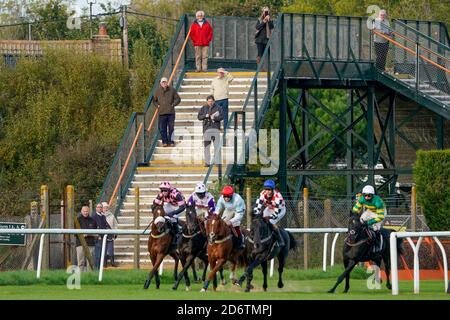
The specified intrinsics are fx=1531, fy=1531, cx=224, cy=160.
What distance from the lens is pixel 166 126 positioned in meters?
34.2

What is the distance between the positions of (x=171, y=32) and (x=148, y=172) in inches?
1309

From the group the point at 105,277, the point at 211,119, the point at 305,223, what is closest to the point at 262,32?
the point at 211,119

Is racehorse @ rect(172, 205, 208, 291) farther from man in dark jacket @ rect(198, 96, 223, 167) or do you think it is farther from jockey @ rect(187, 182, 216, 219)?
man in dark jacket @ rect(198, 96, 223, 167)

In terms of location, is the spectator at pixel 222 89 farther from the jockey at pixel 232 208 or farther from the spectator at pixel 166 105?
the jockey at pixel 232 208

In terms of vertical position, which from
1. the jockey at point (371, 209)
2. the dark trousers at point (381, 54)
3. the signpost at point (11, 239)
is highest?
the dark trousers at point (381, 54)

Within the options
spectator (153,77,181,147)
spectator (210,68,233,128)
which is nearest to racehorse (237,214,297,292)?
spectator (210,68,233,128)

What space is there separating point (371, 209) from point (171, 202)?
3317 mm

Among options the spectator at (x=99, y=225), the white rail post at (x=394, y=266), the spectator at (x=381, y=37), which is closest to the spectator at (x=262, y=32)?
the spectator at (x=381, y=37)

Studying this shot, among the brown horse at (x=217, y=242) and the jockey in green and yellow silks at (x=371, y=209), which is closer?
the brown horse at (x=217, y=242)

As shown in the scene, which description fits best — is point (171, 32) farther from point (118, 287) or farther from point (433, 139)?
point (118, 287)

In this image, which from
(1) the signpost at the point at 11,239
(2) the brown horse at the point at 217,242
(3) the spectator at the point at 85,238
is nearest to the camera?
(2) the brown horse at the point at 217,242

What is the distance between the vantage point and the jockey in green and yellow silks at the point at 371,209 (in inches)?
989

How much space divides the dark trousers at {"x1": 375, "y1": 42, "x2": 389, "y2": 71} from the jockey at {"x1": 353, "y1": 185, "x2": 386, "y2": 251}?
457 inches

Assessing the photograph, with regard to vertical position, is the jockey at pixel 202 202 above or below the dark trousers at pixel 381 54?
below
